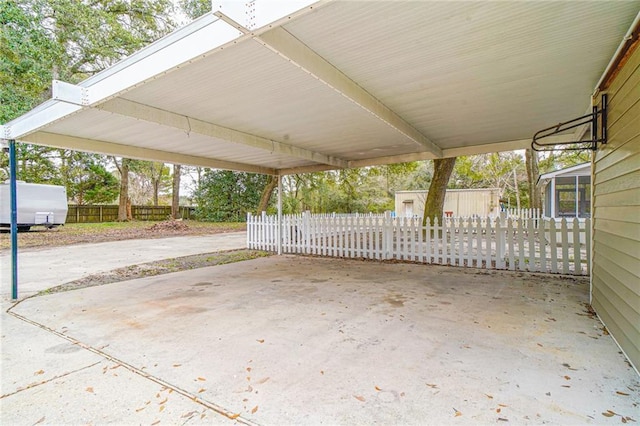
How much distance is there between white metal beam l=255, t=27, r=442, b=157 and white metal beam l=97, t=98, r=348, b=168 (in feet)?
7.63

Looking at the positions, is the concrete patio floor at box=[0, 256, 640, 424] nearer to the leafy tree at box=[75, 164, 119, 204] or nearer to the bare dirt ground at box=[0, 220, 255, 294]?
the bare dirt ground at box=[0, 220, 255, 294]

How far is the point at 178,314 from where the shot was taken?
3.68 m

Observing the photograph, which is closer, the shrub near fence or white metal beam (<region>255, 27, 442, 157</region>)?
white metal beam (<region>255, 27, 442, 157</region>)

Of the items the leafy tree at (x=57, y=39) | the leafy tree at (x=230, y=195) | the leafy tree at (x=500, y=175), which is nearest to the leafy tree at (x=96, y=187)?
the leafy tree at (x=57, y=39)

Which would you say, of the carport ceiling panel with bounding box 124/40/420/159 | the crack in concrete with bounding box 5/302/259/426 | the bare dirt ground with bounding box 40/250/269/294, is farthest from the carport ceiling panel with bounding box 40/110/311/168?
the crack in concrete with bounding box 5/302/259/426

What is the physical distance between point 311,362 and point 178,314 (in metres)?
1.98

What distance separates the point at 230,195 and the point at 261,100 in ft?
55.8

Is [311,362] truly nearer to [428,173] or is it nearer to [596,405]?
[596,405]

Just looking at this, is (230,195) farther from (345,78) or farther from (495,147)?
(345,78)

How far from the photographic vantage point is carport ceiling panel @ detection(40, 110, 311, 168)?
4.44m

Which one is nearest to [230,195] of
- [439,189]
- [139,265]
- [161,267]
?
[139,265]

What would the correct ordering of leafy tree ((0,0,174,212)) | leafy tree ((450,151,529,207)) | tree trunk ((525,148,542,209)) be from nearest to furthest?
leafy tree ((0,0,174,212)) < tree trunk ((525,148,542,209)) < leafy tree ((450,151,529,207))

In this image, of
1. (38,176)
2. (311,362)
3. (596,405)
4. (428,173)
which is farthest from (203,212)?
(596,405)

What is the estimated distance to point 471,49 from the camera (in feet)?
9.34
